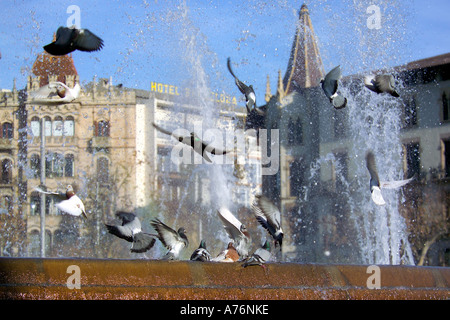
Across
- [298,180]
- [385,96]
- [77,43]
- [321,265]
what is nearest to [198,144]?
[77,43]

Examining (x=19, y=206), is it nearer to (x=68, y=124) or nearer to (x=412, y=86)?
(x=68, y=124)

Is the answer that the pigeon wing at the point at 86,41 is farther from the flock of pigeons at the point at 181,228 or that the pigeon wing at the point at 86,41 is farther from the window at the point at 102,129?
the window at the point at 102,129

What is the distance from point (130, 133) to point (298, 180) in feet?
34.1

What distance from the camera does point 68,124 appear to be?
37.2 m

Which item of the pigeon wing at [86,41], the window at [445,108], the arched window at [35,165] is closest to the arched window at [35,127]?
the arched window at [35,165]

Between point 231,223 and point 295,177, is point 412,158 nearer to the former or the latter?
point 295,177

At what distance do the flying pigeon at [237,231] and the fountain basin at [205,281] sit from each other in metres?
0.87

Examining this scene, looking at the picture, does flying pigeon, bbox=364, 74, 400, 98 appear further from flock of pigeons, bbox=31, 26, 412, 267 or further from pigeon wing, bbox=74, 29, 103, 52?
pigeon wing, bbox=74, 29, 103, 52

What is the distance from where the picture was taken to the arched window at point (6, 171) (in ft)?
115

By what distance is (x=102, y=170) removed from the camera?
3675cm

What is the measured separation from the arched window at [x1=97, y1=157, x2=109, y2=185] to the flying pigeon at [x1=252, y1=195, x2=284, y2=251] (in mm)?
27657

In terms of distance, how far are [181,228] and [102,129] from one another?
31493 mm

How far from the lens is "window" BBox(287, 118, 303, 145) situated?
Result: 39938mm

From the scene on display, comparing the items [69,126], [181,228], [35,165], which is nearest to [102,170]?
[69,126]
